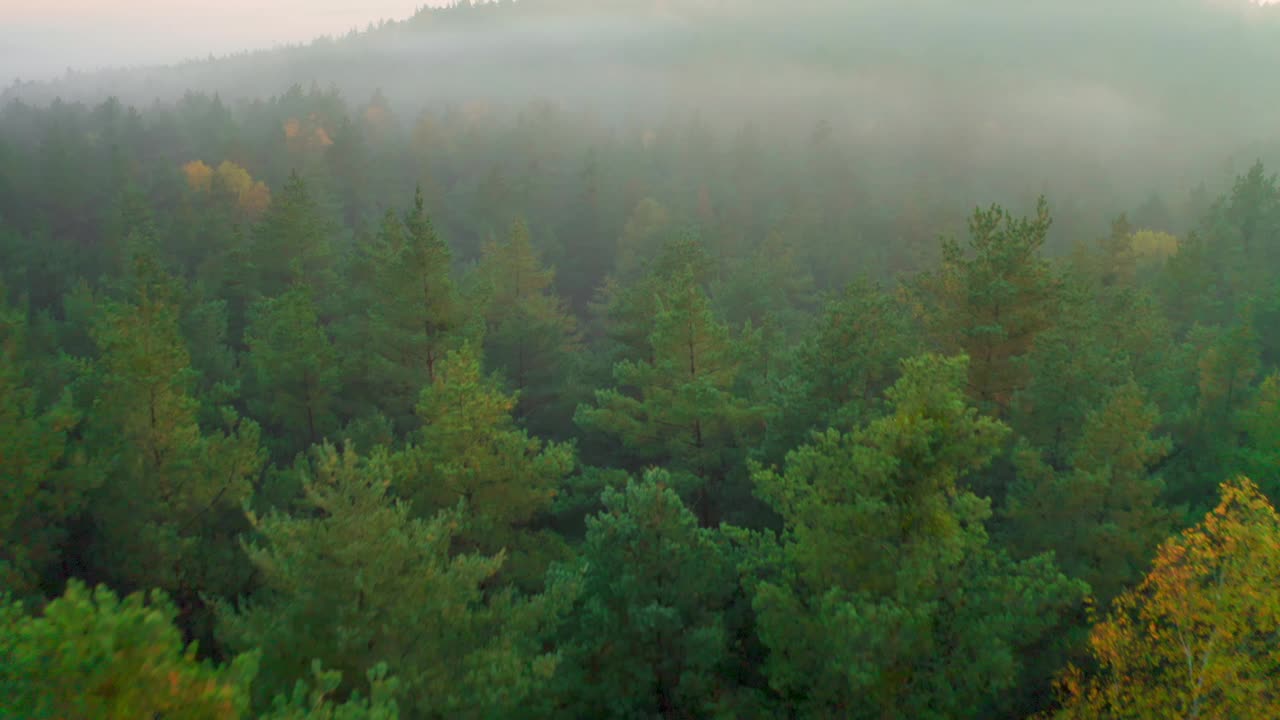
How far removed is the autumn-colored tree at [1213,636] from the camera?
973 cm

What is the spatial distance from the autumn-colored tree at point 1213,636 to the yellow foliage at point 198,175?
5334cm

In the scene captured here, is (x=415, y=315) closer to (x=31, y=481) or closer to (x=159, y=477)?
(x=159, y=477)

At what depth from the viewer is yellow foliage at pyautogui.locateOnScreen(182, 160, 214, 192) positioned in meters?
49.4

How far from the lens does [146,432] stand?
13883 millimetres

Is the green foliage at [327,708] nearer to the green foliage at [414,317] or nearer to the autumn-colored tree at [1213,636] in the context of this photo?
the autumn-colored tree at [1213,636]

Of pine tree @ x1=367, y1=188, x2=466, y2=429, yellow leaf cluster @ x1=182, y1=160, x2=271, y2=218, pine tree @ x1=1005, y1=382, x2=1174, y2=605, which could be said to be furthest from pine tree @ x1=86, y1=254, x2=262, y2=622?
yellow leaf cluster @ x1=182, y1=160, x2=271, y2=218

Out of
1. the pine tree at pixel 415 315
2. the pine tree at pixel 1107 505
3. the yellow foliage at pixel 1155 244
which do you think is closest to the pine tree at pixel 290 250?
the pine tree at pixel 415 315

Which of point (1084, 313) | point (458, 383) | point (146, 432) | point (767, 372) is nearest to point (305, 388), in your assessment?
point (146, 432)

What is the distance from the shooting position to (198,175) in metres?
52.7

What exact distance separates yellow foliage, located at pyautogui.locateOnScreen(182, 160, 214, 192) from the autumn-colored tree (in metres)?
53.3

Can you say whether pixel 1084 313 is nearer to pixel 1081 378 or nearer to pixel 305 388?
pixel 1081 378

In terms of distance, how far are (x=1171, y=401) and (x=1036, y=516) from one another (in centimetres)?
1044

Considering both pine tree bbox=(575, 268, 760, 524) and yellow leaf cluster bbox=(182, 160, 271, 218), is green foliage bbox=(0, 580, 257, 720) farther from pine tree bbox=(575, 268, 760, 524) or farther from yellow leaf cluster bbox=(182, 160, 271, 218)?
yellow leaf cluster bbox=(182, 160, 271, 218)

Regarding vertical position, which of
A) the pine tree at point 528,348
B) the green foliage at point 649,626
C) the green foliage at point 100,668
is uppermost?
the green foliage at point 100,668
